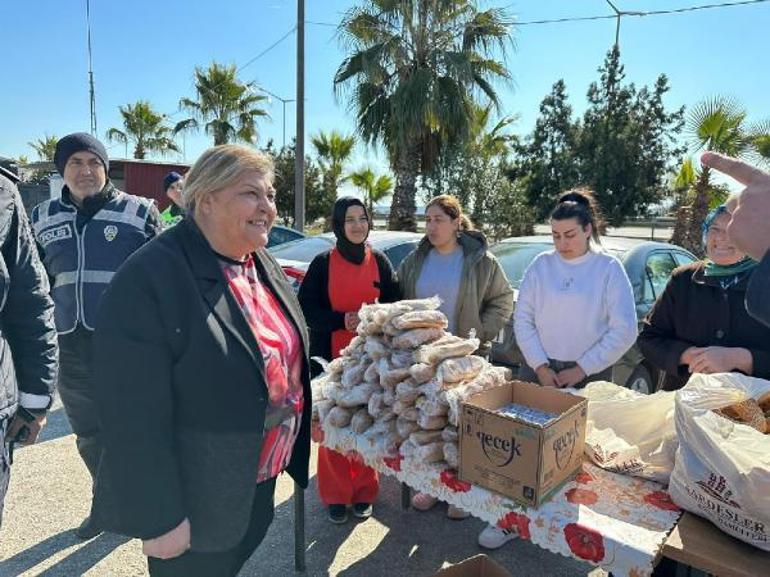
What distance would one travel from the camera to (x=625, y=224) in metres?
19.2

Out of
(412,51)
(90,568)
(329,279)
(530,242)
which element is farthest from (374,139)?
(90,568)

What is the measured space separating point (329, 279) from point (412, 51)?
11.0 m

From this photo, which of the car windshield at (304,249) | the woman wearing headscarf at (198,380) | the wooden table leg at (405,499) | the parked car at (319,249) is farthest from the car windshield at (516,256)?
the woman wearing headscarf at (198,380)

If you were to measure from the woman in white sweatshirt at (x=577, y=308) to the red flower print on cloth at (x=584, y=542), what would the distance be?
136cm

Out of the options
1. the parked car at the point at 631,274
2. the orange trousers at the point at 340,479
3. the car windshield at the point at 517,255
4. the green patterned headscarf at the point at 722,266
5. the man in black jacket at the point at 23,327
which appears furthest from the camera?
the car windshield at the point at 517,255

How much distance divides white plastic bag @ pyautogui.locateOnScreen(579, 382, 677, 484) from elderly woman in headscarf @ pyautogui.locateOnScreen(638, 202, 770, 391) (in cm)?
48

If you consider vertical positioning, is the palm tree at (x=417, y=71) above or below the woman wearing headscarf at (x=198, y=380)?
above

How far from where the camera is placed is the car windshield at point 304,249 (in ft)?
20.7

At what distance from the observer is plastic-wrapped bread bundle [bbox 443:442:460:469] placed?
1920 mm

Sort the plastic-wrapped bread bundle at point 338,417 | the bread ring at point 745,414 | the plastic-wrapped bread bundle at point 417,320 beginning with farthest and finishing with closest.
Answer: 1. the plastic-wrapped bread bundle at point 338,417
2. the plastic-wrapped bread bundle at point 417,320
3. the bread ring at point 745,414

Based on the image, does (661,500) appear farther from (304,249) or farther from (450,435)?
(304,249)

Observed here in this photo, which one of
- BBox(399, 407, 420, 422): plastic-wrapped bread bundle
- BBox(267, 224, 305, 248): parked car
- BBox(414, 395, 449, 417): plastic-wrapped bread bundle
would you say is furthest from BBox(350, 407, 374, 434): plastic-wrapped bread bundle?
BBox(267, 224, 305, 248): parked car

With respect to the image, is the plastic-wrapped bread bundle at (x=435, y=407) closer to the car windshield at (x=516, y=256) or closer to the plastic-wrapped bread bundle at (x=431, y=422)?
the plastic-wrapped bread bundle at (x=431, y=422)

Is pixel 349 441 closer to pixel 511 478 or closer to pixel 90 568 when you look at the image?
pixel 511 478
